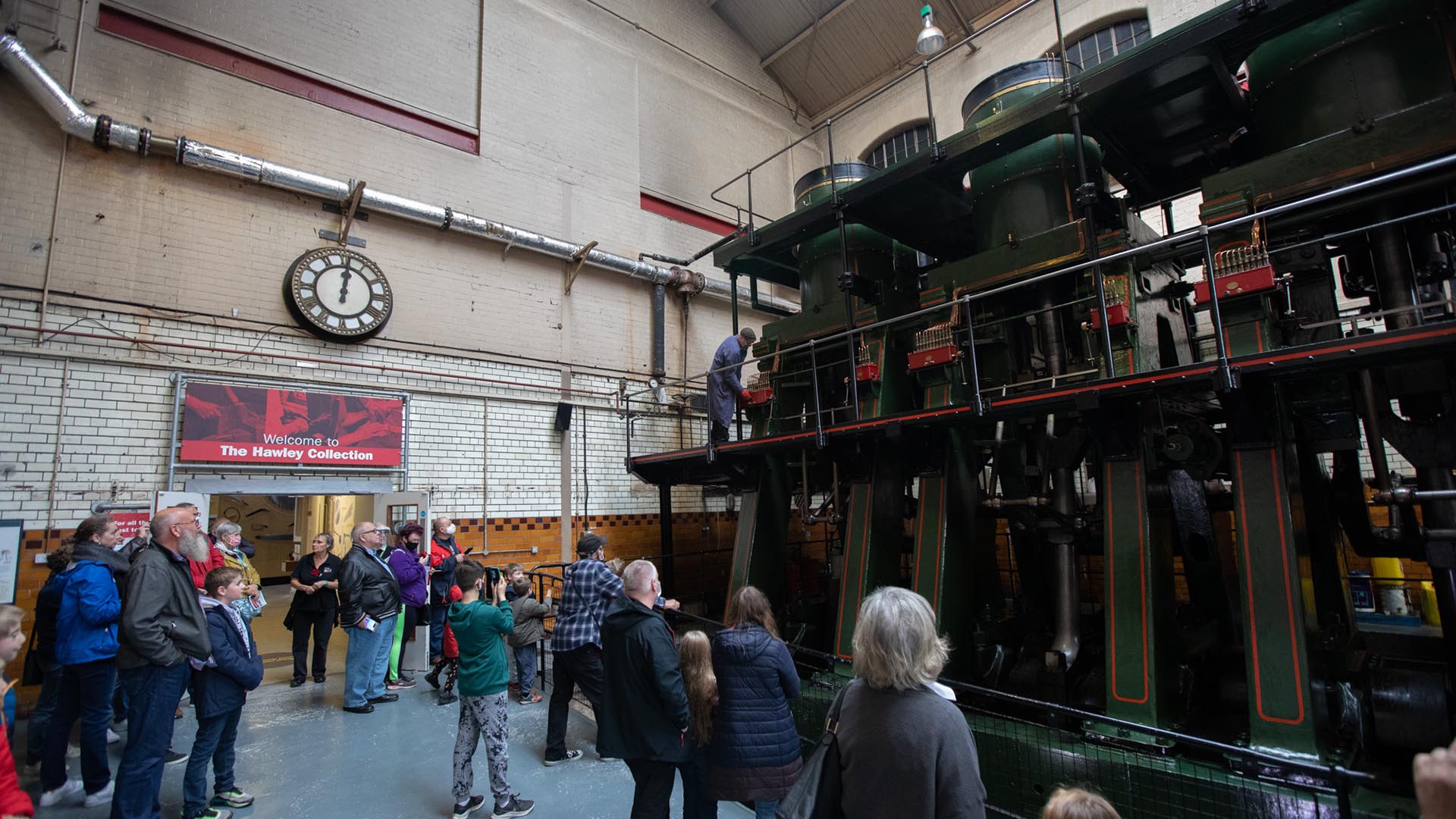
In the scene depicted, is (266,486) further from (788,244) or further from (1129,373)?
(1129,373)

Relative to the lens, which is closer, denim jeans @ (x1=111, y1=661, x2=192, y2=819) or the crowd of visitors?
the crowd of visitors

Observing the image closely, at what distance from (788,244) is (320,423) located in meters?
6.23

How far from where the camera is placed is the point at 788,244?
8.31 meters

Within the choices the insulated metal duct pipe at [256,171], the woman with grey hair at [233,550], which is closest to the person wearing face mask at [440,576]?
the woman with grey hair at [233,550]

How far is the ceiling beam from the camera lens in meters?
13.7

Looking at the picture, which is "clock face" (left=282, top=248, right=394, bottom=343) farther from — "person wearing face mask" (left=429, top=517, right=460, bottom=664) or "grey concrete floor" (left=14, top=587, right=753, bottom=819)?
"grey concrete floor" (left=14, top=587, right=753, bottom=819)

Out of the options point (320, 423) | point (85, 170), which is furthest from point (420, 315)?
point (85, 170)

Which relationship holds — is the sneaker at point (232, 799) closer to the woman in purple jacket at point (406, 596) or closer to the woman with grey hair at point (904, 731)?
the woman in purple jacket at point (406, 596)

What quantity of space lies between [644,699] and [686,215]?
1139 cm

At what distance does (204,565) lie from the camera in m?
5.75

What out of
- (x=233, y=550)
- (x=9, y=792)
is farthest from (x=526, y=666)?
(x=9, y=792)

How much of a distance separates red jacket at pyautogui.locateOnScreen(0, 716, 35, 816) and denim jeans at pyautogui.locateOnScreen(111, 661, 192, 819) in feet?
4.81

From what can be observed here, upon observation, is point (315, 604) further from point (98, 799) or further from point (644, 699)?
point (644, 699)

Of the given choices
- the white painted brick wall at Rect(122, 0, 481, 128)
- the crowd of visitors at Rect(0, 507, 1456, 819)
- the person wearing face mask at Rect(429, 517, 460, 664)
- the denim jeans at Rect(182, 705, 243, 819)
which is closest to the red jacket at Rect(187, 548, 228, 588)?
the crowd of visitors at Rect(0, 507, 1456, 819)
